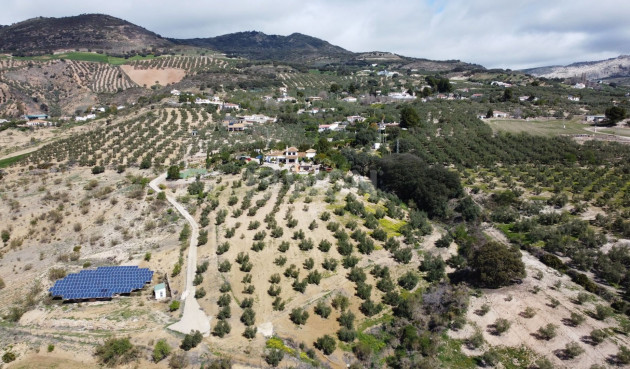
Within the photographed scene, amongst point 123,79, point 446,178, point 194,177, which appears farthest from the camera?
point 123,79

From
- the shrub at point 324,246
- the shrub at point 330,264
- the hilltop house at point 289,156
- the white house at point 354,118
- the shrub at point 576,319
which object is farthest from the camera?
the white house at point 354,118

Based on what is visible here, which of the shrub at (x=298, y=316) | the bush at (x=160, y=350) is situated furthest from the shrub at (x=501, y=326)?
the bush at (x=160, y=350)

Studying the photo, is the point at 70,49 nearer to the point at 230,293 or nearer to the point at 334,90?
the point at 334,90

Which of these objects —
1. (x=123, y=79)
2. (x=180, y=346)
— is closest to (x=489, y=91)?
(x=180, y=346)

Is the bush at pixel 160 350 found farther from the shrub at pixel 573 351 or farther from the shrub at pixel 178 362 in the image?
the shrub at pixel 573 351

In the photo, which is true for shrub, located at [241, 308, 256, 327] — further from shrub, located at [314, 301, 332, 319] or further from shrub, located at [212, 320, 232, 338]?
shrub, located at [314, 301, 332, 319]

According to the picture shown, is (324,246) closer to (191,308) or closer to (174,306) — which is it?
(191,308)

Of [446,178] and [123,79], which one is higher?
[123,79]
